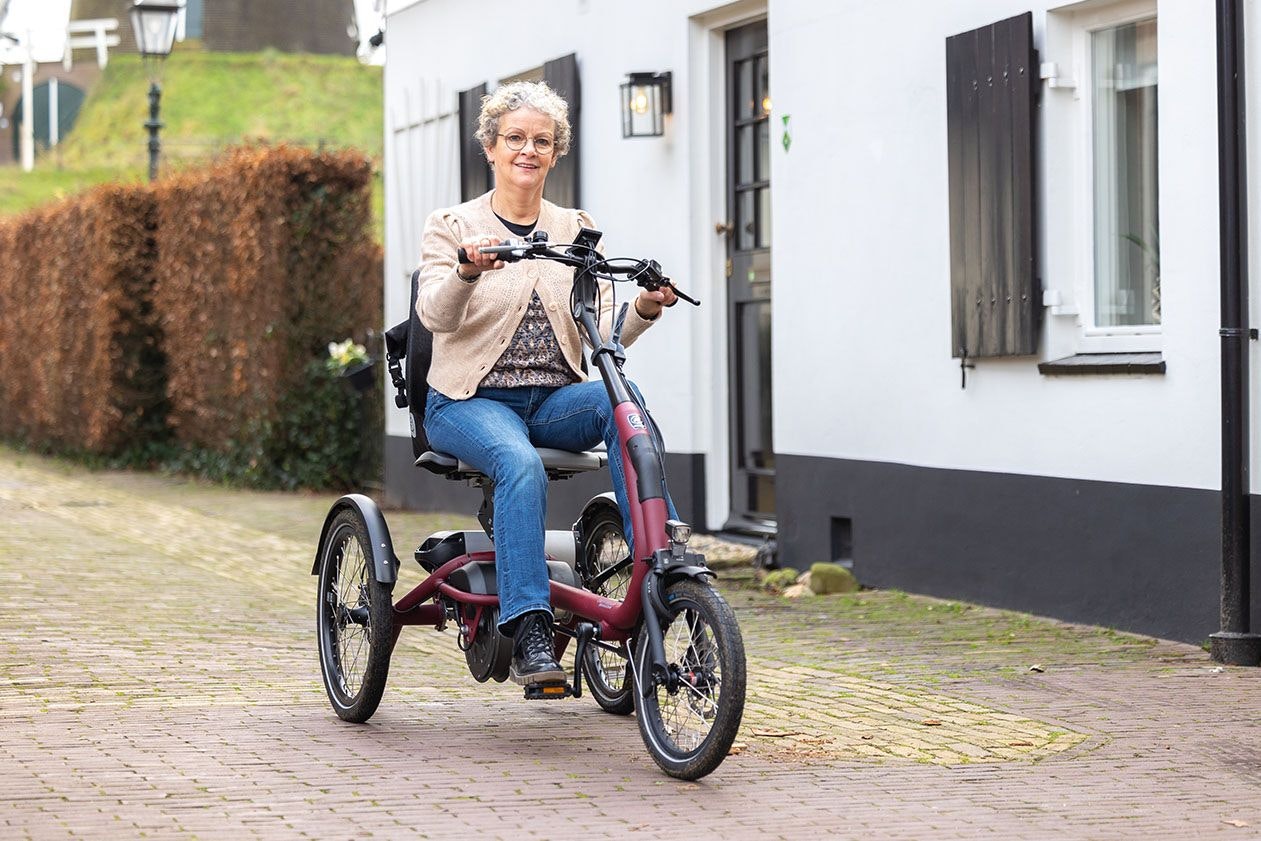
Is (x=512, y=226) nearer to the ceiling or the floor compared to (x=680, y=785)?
nearer to the ceiling

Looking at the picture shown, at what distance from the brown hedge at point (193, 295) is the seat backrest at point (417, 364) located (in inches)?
396

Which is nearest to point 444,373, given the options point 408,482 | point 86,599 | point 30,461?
point 86,599

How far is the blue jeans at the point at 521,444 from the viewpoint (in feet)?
18.1

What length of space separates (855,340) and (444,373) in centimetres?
428

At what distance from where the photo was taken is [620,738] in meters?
5.92

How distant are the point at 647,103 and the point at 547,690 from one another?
21.7 ft

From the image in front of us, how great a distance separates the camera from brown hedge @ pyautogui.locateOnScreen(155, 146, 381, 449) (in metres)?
16.0

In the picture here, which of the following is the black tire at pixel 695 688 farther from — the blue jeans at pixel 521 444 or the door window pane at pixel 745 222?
the door window pane at pixel 745 222

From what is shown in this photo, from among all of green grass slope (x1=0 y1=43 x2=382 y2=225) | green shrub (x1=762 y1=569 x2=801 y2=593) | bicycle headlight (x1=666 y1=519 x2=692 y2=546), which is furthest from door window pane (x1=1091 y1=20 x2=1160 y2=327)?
green grass slope (x1=0 y1=43 x2=382 y2=225)

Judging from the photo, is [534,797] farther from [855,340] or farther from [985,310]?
[855,340]

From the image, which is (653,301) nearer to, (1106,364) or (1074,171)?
(1106,364)

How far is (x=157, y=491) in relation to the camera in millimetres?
16812

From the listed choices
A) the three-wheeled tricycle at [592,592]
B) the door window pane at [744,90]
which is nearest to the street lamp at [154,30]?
the door window pane at [744,90]

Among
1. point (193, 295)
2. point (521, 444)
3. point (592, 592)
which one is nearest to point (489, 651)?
point (592, 592)
